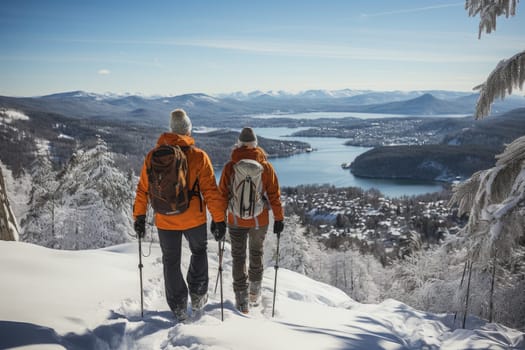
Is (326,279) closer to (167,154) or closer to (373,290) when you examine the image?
(373,290)

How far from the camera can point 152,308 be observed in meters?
4.11

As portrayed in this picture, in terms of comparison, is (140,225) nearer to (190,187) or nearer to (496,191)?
(190,187)

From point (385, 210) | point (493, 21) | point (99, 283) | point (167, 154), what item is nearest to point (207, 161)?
point (167, 154)

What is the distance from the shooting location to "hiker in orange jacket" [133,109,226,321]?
3.54m

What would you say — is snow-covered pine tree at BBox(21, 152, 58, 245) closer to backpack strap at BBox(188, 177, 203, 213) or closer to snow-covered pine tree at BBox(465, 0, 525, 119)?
backpack strap at BBox(188, 177, 203, 213)

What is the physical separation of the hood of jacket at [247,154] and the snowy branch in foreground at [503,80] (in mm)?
2705

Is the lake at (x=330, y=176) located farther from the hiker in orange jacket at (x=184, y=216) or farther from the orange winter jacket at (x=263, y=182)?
the hiker in orange jacket at (x=184, y=216)

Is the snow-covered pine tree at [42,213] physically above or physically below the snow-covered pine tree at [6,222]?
below

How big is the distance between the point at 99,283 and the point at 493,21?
547cm

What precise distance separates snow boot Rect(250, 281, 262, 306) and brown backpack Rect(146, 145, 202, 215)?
1.56 m

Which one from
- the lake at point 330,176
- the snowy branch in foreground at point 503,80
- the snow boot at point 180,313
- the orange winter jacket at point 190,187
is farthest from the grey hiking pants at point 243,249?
the lake at point 330,176

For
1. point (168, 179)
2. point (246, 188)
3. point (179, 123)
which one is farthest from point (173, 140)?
point (246, 188)

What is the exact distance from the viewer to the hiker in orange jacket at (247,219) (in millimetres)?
3910

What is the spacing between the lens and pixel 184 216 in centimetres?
352
